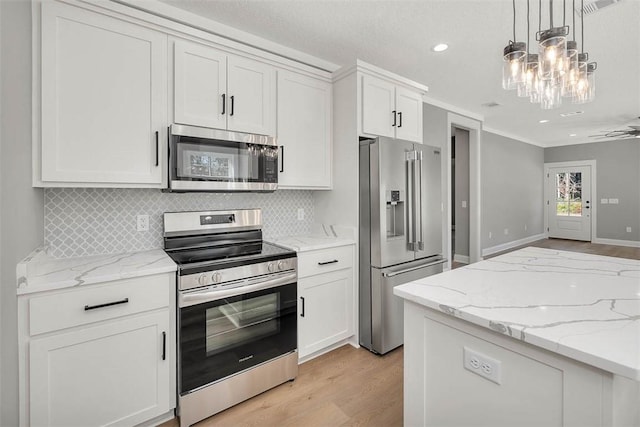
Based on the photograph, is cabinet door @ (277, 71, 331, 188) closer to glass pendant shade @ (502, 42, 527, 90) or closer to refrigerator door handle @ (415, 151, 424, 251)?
refrigerator door handle @ (415, 151, 424, 251)

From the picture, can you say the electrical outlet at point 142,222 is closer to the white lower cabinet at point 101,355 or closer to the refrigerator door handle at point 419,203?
the white lower cabinet at point 101,355

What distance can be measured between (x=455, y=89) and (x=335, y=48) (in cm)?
189

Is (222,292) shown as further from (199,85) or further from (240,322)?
(199,85)

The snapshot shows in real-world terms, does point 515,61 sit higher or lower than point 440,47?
lower

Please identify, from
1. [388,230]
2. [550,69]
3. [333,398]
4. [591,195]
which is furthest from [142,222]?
[591,195]

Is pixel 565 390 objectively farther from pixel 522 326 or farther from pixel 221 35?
pixel 221 35

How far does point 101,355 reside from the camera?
156cm

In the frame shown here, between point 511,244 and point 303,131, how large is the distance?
6307 mm

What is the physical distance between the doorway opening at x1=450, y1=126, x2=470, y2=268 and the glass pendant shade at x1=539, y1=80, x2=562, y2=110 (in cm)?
392

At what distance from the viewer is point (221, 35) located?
7.74 feet

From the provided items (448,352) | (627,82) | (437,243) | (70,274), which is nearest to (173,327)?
(70,274)

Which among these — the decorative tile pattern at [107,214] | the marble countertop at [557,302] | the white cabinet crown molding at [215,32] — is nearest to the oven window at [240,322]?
the decorative tile pattern at [107,214]

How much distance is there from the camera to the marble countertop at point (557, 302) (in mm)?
823

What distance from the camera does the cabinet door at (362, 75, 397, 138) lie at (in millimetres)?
2643
